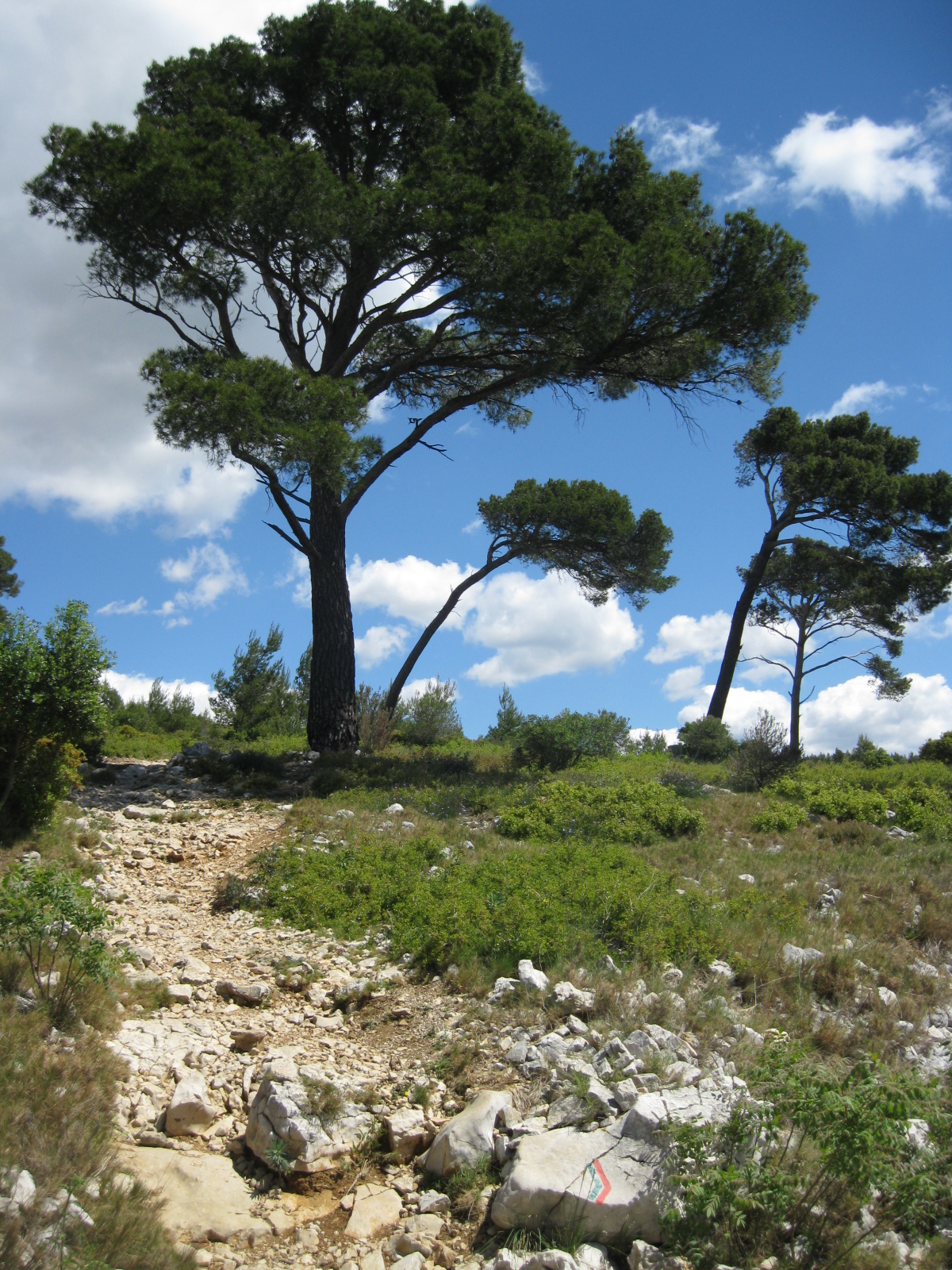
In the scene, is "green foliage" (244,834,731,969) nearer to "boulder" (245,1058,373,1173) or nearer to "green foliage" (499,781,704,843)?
"green foliage" (499,781,704,843)

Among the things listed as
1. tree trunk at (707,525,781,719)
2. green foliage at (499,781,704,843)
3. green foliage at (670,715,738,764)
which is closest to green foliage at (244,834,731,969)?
green foliage at (499,781,704,843)

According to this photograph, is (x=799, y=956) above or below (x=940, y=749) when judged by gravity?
below

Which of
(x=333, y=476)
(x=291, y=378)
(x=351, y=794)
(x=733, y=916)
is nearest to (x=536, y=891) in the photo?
(x=733, y=916)

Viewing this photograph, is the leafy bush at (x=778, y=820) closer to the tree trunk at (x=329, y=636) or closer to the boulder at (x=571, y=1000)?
the boulder at (x=571, y=1000)

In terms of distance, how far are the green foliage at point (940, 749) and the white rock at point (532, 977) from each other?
61.6 feet

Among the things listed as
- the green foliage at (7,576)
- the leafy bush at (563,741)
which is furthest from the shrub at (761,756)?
the green foliage at (7,576)

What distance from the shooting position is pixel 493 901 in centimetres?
649

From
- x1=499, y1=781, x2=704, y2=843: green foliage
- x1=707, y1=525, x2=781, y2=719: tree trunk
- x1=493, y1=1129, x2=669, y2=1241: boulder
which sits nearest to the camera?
x1=493, y1=1129, x2=669, y2=1241: boulder

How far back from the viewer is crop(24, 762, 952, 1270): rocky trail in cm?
360

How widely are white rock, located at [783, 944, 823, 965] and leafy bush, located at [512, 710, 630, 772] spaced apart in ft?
27.7

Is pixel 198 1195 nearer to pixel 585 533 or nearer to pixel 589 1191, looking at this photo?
pixel 589 1191

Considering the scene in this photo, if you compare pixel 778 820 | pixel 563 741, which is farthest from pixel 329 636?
pixel 778 820

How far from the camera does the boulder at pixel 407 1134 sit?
4.15 metres

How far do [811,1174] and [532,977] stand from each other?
6.46 feet
